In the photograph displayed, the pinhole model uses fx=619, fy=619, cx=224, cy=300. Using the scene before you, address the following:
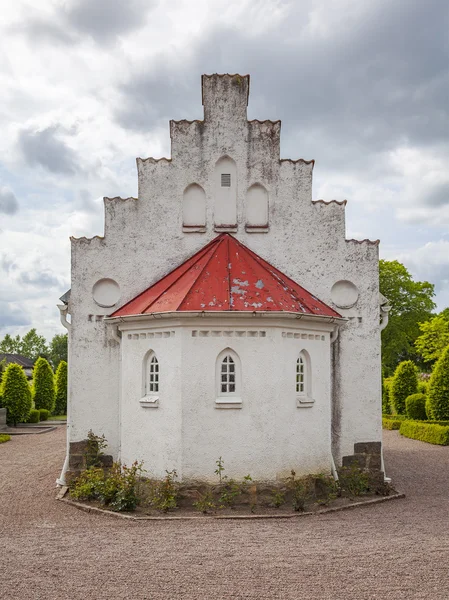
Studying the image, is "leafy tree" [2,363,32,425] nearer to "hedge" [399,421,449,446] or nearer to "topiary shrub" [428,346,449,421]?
"hedge" [399,421,449,446]

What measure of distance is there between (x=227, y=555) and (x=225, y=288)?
6601mm

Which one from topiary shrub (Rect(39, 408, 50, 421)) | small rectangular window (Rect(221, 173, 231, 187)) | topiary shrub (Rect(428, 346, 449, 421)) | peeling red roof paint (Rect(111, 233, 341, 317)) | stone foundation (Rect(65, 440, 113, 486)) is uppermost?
small rectangular window (Rect(221, 173, 231, 187))

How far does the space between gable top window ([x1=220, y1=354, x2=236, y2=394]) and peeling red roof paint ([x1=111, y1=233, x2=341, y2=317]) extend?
1275 mm

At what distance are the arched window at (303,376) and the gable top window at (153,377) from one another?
3439 mm

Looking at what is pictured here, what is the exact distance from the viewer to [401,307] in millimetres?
57406

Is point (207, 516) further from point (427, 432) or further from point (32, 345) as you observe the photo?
point (32, 345)

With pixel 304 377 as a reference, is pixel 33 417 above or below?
below

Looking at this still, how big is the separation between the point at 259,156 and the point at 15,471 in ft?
41.4

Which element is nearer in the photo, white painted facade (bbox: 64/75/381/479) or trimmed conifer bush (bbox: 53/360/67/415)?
white painted facade (bbox: 64/75/381/479)

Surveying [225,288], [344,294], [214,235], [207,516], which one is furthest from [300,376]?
[214,235]

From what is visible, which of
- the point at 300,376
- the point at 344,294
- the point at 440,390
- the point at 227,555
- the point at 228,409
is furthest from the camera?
the point at 440,390

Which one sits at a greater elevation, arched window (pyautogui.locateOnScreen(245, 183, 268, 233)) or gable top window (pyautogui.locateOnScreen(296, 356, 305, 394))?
arched window (pyautogui.locateOnScreen(245, 183, 268, 233))

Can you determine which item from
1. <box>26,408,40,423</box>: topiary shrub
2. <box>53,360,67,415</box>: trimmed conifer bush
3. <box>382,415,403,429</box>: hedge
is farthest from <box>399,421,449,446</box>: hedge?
<box>53,360,67,415</box>: trimmed conifer bush

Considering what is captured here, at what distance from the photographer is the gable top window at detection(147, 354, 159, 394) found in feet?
50.0
